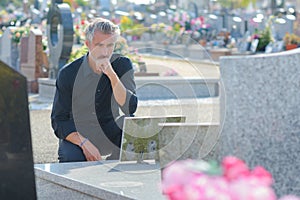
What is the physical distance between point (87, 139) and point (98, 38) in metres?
0.67

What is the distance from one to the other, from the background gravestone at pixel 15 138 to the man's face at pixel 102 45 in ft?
6.84

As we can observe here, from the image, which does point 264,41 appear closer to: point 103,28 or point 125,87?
point 125,87

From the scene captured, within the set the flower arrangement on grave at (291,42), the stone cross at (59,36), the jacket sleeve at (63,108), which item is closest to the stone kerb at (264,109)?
the jacket sleeve at (63,108)

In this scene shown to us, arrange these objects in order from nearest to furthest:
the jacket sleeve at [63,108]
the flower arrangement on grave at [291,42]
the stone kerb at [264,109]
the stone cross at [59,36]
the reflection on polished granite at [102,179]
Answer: the stone kerb at [264,109]
the reflection on polished granite at [102,179]
the jacket sleeve at [63,108]
the stone cross at [59,36]
the flower arrangement on grave at [291,42]

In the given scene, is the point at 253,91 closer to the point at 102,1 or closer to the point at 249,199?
the point at 249,199

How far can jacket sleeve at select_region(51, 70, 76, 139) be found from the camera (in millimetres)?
5691

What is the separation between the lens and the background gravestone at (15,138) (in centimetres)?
333

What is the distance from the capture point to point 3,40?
19266mm

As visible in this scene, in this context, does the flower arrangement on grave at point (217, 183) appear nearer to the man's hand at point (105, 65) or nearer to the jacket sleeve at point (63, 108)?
the man's hand at point (105, 65)

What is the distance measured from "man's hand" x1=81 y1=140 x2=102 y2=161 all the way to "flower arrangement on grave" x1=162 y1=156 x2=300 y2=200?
3446mm

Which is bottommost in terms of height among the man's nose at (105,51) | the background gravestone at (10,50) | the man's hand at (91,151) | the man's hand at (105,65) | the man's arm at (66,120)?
the background gravestone at (10,50)

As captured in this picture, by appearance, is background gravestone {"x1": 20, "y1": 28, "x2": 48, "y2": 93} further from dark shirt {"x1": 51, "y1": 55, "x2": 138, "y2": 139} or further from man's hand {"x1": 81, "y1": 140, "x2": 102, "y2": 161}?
man's hand {"x1": 81, "y1": 140, "x2": 102, "y2": 161}

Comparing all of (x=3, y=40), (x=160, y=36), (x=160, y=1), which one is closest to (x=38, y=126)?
(x=3, y=40)

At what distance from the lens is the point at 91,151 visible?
5613 mm
